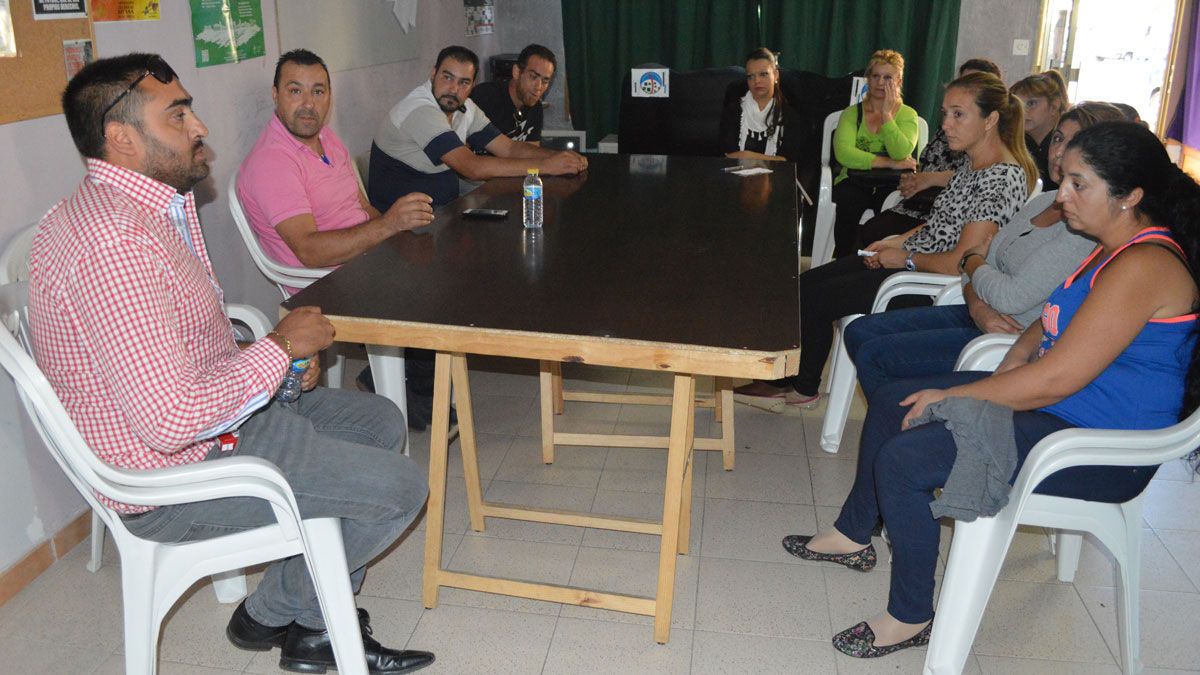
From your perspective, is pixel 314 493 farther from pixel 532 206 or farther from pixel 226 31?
pixel 226 31

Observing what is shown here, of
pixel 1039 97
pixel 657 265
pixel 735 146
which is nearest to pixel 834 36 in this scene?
pixel 735 146

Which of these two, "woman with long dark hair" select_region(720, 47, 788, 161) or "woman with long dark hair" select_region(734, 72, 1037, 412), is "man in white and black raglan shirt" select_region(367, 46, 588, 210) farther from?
"woman with long dark hair" select_region(720, 47, 788, 161)

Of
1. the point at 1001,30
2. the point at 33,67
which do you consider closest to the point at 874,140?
the point at 1001,30

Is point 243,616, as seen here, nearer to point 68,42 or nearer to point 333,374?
point 333,374

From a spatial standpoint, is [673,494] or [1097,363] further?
[673,494]

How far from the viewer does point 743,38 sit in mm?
6082

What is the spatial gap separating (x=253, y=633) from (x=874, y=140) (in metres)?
3.74

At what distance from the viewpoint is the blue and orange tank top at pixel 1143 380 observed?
6.09ft

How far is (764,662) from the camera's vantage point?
2.13 m

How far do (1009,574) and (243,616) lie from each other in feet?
6.40

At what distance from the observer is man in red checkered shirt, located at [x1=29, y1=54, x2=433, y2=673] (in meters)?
1.55

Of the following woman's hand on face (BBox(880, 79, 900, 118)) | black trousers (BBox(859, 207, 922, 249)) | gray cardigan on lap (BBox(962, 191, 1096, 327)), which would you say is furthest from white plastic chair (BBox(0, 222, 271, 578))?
woman's hand on face (BBox(880, 79, 900, 118))

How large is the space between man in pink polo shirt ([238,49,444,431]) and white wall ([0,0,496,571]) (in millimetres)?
331

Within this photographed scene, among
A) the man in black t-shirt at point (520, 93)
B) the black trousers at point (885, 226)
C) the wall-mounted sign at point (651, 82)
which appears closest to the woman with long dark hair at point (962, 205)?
the black trousers at point (885, 226)
